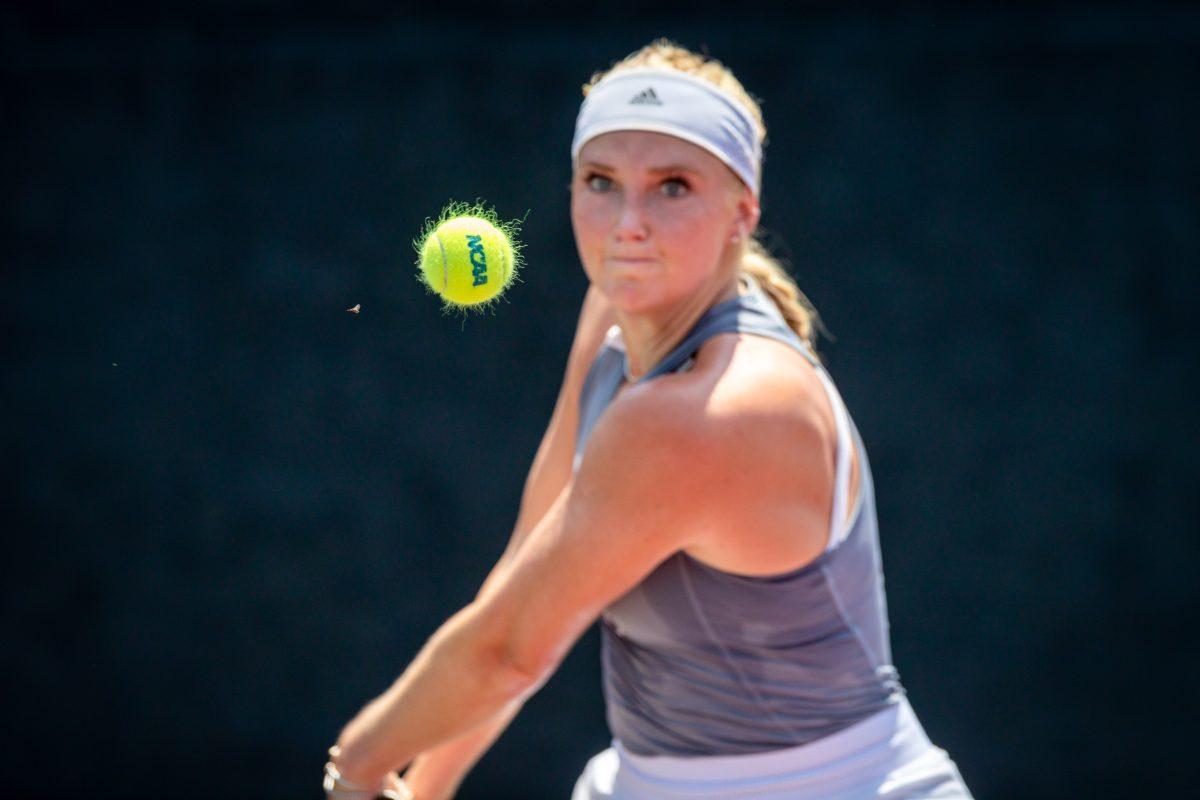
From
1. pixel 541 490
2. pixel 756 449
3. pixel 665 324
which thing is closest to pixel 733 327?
pixel 665 324

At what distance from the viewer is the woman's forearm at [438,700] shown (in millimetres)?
1828

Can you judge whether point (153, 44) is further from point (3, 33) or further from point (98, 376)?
point (98, 376)

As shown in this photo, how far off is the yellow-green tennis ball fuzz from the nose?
21 cm

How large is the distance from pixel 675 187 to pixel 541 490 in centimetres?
65

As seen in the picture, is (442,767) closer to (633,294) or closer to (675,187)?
(633,294)

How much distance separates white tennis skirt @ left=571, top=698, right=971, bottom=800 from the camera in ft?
6.33

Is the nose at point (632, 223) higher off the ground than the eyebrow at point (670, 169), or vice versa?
the eyebrow at point (670, 169)

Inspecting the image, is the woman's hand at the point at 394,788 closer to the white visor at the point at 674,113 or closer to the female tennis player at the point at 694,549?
the female tennis player at the point at 694,549

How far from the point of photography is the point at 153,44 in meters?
4.16

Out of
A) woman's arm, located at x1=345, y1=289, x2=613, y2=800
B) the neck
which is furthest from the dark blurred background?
the neck

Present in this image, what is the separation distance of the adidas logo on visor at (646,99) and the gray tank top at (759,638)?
28 cm

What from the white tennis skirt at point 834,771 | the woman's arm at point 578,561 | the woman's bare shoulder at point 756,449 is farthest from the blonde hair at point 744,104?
the white tennis skirt at point 834,771

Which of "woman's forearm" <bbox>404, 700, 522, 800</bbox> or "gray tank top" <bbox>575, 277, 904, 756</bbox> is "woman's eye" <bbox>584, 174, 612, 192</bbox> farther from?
"woman's forearm" <bbox>404, 700, 522, 800</bbox>

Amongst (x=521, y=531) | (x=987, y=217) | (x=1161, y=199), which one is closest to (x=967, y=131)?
(x=987, y=217)
